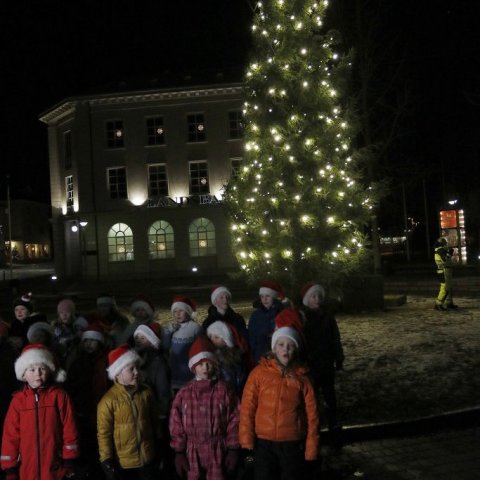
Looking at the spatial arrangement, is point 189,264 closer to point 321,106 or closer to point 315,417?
point 321,106

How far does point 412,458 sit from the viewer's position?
6.27 metres

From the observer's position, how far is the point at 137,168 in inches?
1698

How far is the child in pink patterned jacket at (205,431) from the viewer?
4453mm

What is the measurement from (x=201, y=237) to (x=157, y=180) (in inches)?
210

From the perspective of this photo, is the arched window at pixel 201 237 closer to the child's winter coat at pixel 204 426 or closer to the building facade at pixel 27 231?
the child's winter coat at pixel 204 426

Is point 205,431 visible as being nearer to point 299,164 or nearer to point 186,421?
point 186,421

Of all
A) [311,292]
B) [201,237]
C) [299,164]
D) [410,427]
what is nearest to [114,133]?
[201,237]

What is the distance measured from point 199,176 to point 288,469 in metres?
39.3

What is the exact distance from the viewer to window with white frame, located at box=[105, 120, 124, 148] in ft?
142

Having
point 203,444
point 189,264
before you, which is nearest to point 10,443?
point 203,444

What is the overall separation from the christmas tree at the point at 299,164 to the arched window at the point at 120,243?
2761 cm

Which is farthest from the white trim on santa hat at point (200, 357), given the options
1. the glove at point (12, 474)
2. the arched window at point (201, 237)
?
the arched window at point (201, 237)

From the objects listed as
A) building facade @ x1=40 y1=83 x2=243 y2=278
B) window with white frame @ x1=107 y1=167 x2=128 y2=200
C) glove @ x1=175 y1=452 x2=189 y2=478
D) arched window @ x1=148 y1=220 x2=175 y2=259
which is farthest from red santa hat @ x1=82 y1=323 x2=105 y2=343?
window with white frame @ x1=107 y1=167 x2=128 y2=200

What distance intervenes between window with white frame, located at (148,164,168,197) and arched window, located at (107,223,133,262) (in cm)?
322
